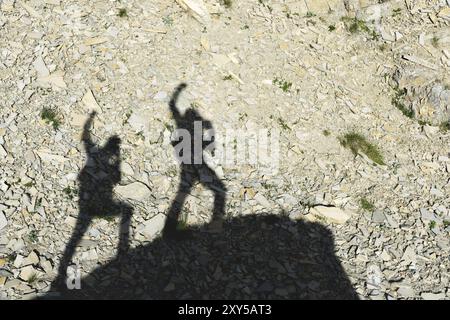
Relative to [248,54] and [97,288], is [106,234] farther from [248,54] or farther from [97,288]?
[248,54]

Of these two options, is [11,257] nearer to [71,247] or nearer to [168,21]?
[71,247]

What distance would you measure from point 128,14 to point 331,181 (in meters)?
8.14

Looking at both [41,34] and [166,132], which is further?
[41,34]

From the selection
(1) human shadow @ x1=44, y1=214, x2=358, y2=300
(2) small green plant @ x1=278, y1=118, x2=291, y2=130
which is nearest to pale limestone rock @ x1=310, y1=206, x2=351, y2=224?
(1) human shadow @ x1=44, y1=214, x2=358, y2=300

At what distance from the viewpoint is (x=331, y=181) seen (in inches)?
470

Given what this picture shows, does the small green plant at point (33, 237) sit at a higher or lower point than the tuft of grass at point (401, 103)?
lower

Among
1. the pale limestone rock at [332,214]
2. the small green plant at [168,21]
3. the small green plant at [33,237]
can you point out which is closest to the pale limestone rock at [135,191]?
the small green plant at [33,237]

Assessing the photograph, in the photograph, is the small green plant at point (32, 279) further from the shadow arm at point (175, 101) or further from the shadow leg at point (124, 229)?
the shadow arm at point (175, 101)

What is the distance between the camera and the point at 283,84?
1352 cm

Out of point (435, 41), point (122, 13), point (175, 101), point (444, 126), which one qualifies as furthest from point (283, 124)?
point (435, 41)

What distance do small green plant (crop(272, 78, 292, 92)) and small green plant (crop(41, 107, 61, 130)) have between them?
21.3 ft

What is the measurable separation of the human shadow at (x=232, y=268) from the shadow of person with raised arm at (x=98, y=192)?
629 mm

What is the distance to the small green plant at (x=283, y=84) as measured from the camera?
13438 mm

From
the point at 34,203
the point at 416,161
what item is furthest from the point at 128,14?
the point at 416,161
